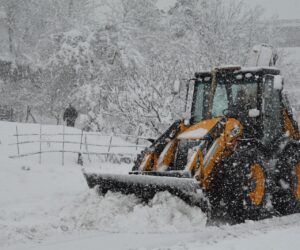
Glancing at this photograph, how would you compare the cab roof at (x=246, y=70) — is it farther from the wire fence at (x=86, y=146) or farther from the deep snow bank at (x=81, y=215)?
the wire fence at (x=86, y=146)

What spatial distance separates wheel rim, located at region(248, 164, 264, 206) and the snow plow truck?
2 centimetres

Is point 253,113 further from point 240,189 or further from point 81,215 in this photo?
point 81,215

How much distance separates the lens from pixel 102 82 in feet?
81.1

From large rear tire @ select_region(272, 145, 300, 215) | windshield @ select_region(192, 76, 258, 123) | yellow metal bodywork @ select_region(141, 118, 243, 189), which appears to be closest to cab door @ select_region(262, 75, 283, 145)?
windshield @ select_region(192, 76, 258, 123)

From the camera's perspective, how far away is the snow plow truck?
776 centimetres

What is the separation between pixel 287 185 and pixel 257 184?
1065 mm

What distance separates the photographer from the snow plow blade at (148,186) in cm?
728

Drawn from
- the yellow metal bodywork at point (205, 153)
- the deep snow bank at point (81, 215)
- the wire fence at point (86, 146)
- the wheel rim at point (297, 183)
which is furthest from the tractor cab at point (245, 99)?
the wire fence at point (86, 146)

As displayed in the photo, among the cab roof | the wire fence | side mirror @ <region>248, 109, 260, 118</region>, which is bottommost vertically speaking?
the wire fence

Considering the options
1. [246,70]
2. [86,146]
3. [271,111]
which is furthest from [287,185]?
[86,146]

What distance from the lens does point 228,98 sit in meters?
9.11

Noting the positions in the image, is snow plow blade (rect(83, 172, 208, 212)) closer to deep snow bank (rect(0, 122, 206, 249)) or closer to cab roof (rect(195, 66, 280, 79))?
deep snow bank (rect(0, 122, 206, 249))

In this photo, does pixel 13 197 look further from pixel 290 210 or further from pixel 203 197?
pixel 290 210

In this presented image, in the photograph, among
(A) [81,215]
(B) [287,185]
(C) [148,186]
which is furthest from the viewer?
(B) [287,185]
